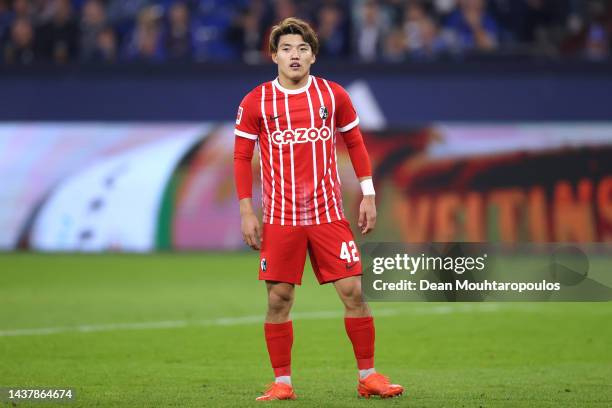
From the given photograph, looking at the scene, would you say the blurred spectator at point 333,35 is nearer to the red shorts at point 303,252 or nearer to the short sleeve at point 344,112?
the short sleeve at point 344,112

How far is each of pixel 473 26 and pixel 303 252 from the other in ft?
40.2

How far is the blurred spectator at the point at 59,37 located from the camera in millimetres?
19203

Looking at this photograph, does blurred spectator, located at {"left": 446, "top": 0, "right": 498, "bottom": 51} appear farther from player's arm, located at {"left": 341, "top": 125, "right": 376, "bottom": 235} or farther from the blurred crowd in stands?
player's arm, located at {"left": 341, "top": 125, "right": 376, "bottom": 235}

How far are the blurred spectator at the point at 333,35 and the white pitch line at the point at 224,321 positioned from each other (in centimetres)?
692

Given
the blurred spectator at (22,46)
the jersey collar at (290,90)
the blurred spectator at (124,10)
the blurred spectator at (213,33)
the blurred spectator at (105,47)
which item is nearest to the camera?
the jersey collar at (290,90)

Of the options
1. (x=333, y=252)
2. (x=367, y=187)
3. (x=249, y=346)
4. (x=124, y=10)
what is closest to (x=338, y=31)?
(x=124, y=10)

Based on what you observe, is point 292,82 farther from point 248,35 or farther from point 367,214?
point 248,35

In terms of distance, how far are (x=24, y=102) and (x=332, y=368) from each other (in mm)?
11176

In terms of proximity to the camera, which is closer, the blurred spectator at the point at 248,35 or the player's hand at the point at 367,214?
the player's hand at the point at 367,214

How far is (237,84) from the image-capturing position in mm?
18078

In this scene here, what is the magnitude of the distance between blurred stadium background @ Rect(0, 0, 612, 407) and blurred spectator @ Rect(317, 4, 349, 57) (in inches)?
1.3

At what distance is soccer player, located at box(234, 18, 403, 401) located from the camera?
6914 mm

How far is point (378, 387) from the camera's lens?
6906 millimetres

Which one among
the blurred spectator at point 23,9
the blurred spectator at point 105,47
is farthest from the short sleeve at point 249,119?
the blurred spectator at point 23,9
